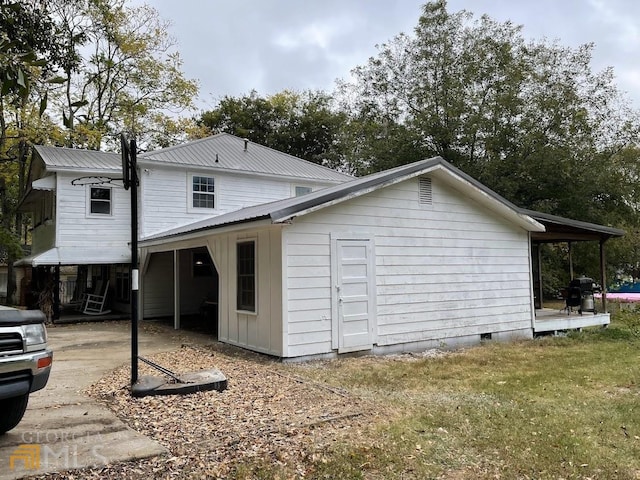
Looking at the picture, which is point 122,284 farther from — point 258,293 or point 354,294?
point 354,294

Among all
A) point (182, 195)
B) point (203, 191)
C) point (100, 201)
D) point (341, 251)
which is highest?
point (203, 191)

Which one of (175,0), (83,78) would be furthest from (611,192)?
(83,78)

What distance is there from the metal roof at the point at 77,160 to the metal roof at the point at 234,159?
118 centimetres

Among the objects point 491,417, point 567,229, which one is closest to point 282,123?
point 567,229

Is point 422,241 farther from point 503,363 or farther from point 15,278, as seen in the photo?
point 15,278

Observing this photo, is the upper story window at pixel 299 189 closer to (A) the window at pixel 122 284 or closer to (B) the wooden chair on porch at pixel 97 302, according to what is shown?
(A) the window at pixel 122 284

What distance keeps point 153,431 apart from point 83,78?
26.2 m

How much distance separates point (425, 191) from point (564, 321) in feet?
18.6

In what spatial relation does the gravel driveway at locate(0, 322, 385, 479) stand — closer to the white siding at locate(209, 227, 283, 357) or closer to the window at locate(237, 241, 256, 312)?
the white siding at locate(209, 227, 283, 357)

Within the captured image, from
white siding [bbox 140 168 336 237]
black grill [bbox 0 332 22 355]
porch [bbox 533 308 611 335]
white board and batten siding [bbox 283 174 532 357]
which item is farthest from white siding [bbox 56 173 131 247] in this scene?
porch [bbox 533 308 611 335]

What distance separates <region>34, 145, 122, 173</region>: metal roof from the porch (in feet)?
42.3

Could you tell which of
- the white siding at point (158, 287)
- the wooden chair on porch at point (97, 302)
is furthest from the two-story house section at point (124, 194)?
the white siding at point (158, 287)

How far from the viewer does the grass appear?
3783 millimetres

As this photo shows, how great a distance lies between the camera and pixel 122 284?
1698cm
